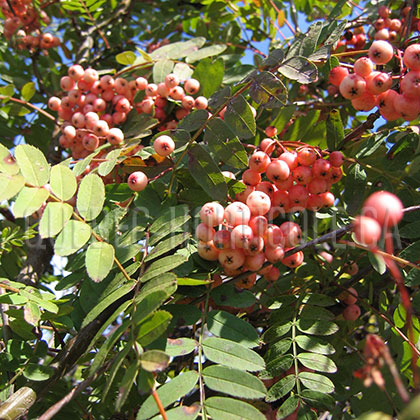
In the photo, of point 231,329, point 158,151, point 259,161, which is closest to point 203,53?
point 158,151

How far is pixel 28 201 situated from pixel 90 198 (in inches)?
8.1

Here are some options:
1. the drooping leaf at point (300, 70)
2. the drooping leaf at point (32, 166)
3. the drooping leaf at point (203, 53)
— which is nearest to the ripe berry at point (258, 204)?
→ the drooping leaf at point (300, 70)

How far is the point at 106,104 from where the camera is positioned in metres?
2.28

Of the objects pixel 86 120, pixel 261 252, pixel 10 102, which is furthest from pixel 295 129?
pixel 10 102

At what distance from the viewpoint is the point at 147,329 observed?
1076mm

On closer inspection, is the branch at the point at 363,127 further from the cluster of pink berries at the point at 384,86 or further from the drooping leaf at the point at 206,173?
the drooping leaf at the point at 206,173

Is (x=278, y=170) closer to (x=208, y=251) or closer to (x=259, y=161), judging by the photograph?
(x=259, y=161)

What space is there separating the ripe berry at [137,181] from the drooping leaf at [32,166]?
0.29 m

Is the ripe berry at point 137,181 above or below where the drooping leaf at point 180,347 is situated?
above

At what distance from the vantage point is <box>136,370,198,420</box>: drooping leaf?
1065 millimetres

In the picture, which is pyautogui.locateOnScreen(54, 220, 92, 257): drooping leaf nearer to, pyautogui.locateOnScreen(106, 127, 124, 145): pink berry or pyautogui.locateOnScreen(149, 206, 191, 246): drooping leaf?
pyautogui.locateOnScreen(149, 206, 191, 246): drooping leaf

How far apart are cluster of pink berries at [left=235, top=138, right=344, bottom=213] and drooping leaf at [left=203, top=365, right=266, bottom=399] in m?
0.56

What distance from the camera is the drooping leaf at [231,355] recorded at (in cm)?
120

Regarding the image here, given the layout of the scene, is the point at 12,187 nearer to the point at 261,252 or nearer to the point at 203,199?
the point at 203,199
